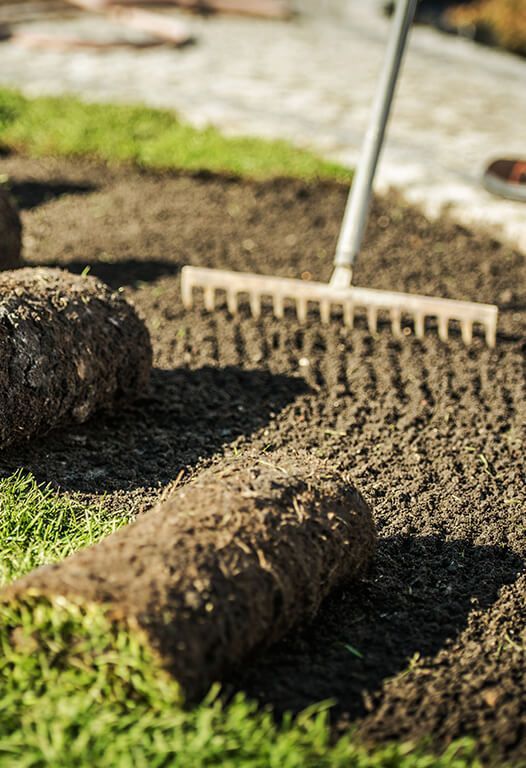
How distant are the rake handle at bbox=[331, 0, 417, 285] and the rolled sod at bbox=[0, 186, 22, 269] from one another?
1.56 metres

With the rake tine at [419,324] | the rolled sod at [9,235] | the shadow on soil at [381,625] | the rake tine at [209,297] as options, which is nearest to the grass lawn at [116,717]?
the shadow on soil at [381,625]

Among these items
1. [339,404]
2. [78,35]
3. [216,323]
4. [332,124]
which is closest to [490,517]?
[339,404]

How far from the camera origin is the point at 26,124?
782cm

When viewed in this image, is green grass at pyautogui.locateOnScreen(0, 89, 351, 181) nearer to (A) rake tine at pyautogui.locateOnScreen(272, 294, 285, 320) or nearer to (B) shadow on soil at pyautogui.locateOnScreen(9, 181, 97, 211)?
(B) shadow on soil at pyautogui.locateOnScreen(9, 181, 97, 211)

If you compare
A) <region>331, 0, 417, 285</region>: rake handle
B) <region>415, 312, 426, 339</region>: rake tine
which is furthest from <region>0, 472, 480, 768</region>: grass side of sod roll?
<region>331, 0, 417, 285</region>: rake handle

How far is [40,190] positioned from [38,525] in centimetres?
420

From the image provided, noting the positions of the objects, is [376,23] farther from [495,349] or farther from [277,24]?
[495,349]

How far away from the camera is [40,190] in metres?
6.72

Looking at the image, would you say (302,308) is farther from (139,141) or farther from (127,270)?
(139,141)

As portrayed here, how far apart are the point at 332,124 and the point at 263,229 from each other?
8.44 feet

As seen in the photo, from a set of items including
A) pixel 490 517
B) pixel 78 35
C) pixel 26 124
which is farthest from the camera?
pixel 78 35

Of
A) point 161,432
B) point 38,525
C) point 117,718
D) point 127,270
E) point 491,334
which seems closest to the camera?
point 117,718

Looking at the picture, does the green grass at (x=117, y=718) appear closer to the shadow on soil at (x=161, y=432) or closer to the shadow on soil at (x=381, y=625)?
the shadow on soil at (x=381, y=625)

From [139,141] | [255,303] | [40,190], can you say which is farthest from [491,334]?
[139,141]
